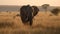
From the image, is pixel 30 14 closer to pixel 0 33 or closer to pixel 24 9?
pixel 24 9

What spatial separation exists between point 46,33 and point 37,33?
503 mm

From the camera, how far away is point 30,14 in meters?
17.6

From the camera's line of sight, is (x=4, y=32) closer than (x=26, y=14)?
Yes

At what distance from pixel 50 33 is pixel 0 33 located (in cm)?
278

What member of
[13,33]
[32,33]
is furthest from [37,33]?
[13,33]

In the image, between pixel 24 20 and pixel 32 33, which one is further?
pixel 24 20

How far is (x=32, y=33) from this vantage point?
12.7 m

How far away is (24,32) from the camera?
12.9 m

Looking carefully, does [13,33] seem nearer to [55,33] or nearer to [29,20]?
[55,33]

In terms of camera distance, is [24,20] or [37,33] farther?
[24,20]

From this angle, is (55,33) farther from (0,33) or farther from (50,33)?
(0,33)

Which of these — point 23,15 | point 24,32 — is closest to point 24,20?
point 23,15

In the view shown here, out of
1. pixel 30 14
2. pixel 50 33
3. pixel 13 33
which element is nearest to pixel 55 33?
pixel 50 33

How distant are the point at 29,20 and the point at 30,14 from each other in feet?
1.62
